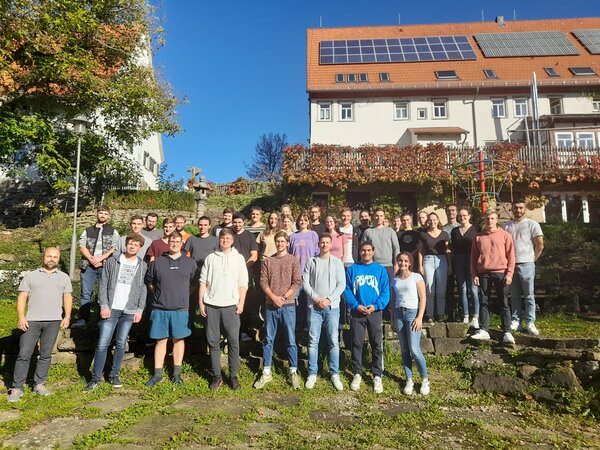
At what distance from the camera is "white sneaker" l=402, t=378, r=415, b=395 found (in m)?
4.64

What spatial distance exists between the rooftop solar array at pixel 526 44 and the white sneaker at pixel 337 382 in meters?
23.6

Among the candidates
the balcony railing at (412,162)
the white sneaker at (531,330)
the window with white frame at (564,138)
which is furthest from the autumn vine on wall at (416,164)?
the white sneaker at (531,330)

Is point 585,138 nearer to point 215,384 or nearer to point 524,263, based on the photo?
point 524,263

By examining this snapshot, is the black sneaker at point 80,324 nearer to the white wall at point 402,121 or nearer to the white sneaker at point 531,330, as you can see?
the white sneaker at point 531,330

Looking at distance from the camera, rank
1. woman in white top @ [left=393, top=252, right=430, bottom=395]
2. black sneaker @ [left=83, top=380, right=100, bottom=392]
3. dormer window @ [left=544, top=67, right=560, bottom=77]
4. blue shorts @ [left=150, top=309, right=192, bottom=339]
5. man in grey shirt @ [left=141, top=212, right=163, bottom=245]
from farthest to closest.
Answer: dormer window @ [left=544, top=67, right=560, bottom=77] < man in grey shirt @ [left=141, top=212, right=163, bottom=245] < blue shorts @ [left=150, top=309, right=192, bottom=339] < woman in white top @ [left=393, top=252, right=430, bottom=395] < black sneaker @ [left=83, top=380, right=100, bottom=392]

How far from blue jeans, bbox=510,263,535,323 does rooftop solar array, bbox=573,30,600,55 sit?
2362 cm

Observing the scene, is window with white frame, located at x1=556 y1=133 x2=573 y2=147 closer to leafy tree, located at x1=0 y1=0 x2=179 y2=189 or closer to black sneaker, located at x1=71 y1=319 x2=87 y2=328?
leafy tree, located at x1=0 y1=0 x2=179 y2=189

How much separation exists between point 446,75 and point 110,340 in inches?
860

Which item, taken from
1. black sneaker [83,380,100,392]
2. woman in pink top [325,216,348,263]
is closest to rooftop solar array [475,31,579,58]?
woman in pink top [325,216,348,263]

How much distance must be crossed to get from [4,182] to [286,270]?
705 inches

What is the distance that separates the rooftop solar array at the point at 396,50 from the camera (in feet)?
73.8

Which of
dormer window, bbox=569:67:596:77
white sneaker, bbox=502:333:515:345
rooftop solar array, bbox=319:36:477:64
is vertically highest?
rooftop solar array, bbox=319:36:477:64

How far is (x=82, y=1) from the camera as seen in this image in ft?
40.6

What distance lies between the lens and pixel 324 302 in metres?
4.87
